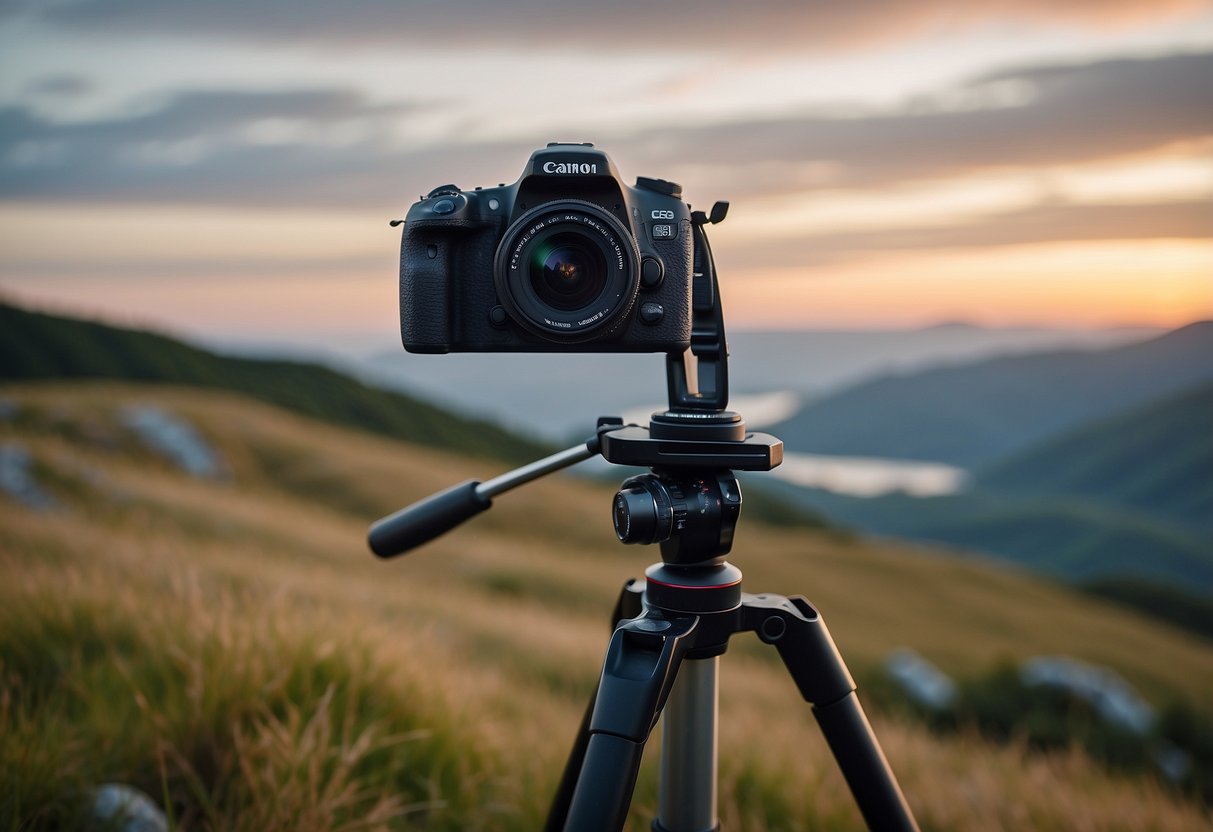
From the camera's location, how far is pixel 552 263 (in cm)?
240

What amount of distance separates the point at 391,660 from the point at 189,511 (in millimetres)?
11569

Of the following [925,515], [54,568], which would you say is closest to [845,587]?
[54,568]

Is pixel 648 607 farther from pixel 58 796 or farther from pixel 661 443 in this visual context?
pixel 58 796

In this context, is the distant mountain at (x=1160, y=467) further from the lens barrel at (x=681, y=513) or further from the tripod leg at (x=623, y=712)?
the tripod leg at (x=623, y=712)

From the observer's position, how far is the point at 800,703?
1072 cm

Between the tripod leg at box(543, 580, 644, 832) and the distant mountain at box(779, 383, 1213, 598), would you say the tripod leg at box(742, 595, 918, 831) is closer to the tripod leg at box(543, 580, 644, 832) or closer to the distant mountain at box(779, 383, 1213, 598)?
the tripod leg at box(543, 580, 644, 832)

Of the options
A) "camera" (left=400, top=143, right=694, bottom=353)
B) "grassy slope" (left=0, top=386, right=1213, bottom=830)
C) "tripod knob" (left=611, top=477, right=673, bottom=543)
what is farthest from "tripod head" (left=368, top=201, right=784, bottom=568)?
"grassy slope" (left=0, top=386, right=1213, bottom=830)

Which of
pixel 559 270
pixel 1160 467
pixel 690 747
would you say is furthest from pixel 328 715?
pixel 1160 467

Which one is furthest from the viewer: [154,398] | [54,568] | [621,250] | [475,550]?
[154,398]

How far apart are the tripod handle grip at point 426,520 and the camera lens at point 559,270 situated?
68 centimetres

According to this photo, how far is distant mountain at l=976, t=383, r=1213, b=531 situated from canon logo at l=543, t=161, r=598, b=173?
195315mm

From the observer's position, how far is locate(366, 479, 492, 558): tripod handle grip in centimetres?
276

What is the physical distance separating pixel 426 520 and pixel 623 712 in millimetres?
935

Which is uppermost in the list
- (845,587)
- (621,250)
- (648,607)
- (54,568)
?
(621,250)
